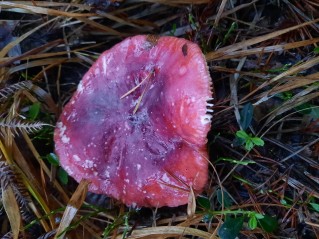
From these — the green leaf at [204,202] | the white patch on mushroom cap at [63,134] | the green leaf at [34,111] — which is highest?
the green leaf at [34,111]

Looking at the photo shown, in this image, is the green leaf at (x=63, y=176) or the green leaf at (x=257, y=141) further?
the green leaf at (x=63, y=176)

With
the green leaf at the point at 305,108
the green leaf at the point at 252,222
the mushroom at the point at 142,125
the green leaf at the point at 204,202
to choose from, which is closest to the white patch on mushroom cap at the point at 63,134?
the mushroom at the point at 142,125

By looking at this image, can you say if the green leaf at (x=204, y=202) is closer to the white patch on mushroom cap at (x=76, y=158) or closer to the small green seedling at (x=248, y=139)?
the small green seedling at (x=248, y=139)

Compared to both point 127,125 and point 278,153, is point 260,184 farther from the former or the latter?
point 127,125

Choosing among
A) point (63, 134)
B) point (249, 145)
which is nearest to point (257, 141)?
point (249, 145)

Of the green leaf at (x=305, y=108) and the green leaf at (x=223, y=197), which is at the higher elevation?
the green leaf at (x=305, y=108)

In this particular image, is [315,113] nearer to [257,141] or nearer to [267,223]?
[257,141]
